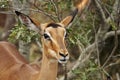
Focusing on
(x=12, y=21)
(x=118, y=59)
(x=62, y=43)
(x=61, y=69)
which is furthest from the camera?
(x=12, y=21)

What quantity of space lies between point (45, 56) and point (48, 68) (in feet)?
0.56

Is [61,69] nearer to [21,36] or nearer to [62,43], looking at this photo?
[21,36]

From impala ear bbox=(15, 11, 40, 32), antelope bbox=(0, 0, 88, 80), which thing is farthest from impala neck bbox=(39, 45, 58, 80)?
impala ear bbox=(15, 11, 40, 32)

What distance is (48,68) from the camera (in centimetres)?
658

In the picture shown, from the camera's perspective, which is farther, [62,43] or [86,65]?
[86,65]

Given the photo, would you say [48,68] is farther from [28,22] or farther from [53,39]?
[28,22]

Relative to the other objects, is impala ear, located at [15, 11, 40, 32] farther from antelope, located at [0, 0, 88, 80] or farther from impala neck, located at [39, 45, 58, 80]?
impala neck, located at [39, 45, 58, 80]

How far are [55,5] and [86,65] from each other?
1.34 meters

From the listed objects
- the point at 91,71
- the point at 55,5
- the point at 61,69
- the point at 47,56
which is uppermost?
the point at 55,5

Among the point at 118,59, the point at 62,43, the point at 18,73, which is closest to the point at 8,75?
the point at 18,73

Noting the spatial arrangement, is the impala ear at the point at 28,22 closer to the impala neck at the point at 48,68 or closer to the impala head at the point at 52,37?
the impala head at the point at 52,37

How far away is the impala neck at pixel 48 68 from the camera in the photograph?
257 inches

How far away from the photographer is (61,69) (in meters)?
10.8

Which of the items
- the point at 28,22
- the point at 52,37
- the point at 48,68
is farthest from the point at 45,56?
the point at 28,22
